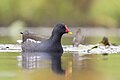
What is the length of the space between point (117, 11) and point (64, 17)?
8.01 ft

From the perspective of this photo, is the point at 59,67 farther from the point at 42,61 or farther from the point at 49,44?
the point at 49,44

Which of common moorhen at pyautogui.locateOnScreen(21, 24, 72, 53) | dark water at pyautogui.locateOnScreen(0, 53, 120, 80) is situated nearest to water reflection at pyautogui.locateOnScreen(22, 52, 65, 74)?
dark water at pyautogui.locateOnScreen(0, 53, 120, 80)

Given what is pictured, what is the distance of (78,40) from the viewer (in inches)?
561

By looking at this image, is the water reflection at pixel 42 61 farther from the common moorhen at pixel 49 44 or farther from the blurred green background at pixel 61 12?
the blurred green background at pixel 61 12

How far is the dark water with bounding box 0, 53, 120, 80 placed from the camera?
868cm

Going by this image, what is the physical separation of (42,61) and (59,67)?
40.4 inches

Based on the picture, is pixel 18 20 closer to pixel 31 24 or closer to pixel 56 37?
pixel 31 24

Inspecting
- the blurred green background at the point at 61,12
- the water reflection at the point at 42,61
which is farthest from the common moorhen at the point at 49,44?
the blurred green background at the point at 61,12

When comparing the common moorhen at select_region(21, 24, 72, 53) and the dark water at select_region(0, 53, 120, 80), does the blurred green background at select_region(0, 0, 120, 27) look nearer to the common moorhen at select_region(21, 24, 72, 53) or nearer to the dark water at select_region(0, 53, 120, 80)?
the common moorhen at select_region(21, 24, 72, 53)

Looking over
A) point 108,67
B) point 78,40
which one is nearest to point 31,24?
point 78,40

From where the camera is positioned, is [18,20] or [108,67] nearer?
[108,67]

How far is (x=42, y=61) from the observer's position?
10961 millimetres

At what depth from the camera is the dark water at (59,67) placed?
28.5 feet

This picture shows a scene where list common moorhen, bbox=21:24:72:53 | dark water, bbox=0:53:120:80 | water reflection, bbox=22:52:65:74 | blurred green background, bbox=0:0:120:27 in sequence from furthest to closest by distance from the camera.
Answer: blurred green background, bbox=0:0:120:27
common moorhen, bbox=21:24:72:53
water reflection, bbox=22:52:65:74
dark water, bbox=0:53:120:80
